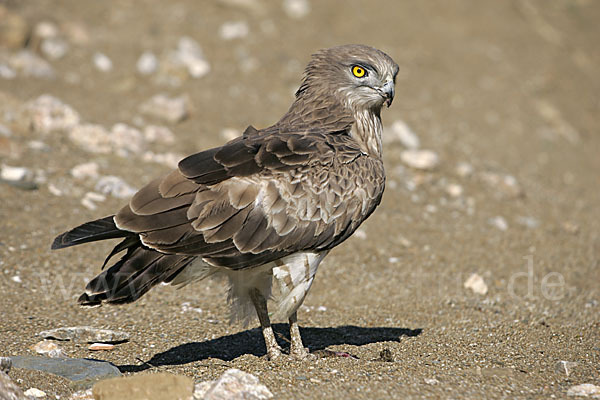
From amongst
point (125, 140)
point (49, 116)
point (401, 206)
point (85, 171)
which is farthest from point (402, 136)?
point (49, 116)

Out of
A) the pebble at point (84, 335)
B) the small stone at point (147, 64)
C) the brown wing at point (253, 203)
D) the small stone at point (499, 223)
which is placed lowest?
the pebble at point (84, 335)

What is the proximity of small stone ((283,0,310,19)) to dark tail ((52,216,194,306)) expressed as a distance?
29.9 ft

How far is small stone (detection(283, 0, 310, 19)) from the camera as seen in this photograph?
44.3 feet

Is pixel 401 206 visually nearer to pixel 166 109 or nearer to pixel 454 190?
pixel 454 190

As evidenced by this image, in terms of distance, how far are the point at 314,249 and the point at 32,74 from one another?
287 inches

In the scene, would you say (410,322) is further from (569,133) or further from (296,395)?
(569,133)

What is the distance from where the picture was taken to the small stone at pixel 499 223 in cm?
936

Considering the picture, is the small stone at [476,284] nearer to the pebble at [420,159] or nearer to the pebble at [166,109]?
the pebble at [420,159]

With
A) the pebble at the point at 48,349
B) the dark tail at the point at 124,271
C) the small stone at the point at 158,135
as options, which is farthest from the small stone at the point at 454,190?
the pebble at the point at 48,349

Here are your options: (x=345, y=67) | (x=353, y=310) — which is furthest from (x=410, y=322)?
(x=345, y=67)

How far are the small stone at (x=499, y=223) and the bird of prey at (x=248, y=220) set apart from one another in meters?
4.03

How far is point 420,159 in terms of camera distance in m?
10.4

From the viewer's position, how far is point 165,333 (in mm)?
6195

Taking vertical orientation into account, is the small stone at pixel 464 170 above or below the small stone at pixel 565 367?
above
